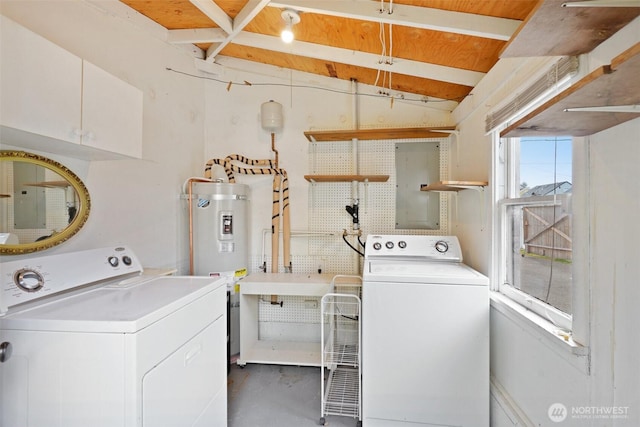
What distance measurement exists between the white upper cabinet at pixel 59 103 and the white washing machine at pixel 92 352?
1.79 feet

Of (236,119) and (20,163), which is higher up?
(236,119)

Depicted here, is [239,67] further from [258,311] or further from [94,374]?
[94,374]

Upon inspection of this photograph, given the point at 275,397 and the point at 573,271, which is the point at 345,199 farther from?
the point at 573,271

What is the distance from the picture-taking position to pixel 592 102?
0.76 m

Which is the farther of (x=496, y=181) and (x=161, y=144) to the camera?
(x=161, y=144)

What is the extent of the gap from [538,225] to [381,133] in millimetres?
1400

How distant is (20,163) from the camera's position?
1.37 meters

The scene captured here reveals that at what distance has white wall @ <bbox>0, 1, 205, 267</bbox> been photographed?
1637mm

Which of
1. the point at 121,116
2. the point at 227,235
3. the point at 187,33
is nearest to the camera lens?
the point at 121,116

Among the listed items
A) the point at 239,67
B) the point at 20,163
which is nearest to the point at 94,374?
the point at 20,163

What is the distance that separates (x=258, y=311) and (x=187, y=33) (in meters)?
2.56

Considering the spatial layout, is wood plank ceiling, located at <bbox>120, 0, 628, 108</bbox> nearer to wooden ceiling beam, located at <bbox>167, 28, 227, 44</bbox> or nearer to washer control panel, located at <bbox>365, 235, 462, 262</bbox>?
wooden ceiling beam, located at <bbox>167, 28, 227, 44</bbox>

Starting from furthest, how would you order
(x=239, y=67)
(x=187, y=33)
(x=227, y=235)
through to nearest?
(x=239, y=67) → (x=227, y=235) → (x=187, y=33)

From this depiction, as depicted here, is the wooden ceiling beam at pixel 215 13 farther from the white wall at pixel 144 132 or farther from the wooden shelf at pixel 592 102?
the wooden shelf at pixel 592 102
